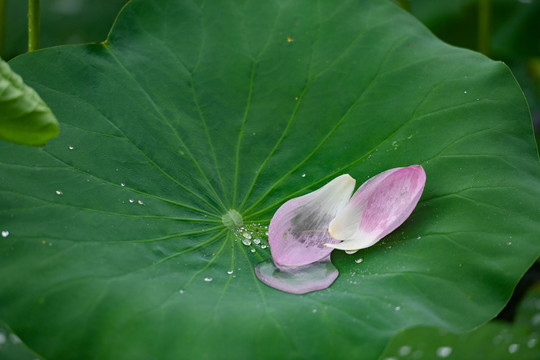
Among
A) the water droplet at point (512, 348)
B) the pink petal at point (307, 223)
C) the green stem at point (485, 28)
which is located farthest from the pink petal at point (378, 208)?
the green stem at point (485, 28)

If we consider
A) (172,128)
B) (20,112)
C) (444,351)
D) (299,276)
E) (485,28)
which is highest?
(20,112)

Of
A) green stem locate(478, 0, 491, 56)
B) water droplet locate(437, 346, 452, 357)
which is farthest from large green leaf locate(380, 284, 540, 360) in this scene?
green stem locate(478, 0, 491, 56)

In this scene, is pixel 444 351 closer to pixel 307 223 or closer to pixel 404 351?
pixel 404 351

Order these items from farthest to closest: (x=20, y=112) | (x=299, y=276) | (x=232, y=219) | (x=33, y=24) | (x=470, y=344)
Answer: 1. (x=470, y=344)
2. (x=33, y=24)
3. (x=232, y=219)
4. (x=299, y=276)
5. (x=20, y=112)

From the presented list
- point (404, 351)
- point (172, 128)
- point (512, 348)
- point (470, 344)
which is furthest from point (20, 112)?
point (512, 348)

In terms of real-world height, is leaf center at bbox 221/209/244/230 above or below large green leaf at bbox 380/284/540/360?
above

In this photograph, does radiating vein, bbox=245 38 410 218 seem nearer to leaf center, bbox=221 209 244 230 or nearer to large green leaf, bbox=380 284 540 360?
leaf center, bbox=221 209 244 230

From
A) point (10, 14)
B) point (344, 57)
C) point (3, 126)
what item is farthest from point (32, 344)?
point (10, 14)
